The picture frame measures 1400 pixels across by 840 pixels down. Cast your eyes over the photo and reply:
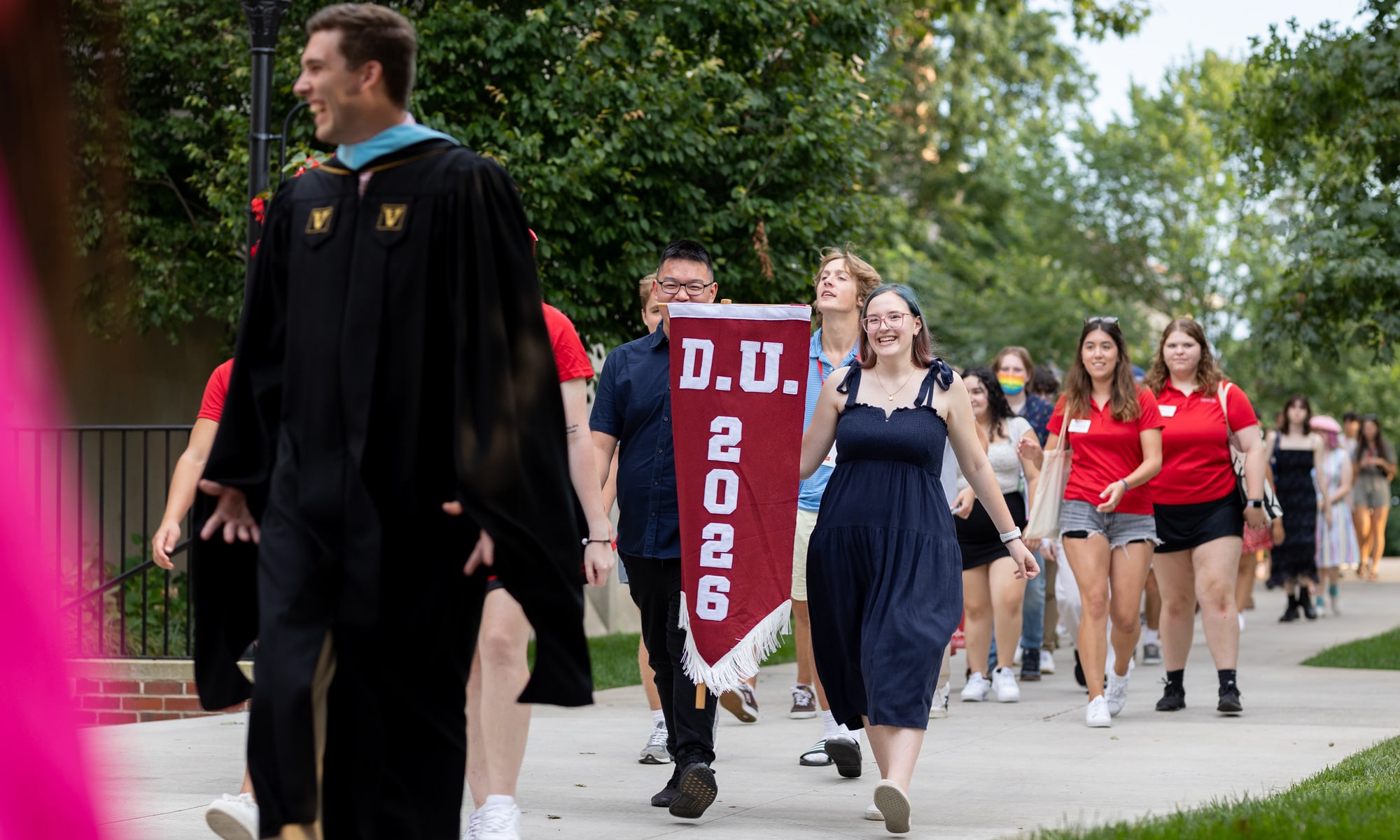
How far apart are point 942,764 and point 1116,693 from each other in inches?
87.2

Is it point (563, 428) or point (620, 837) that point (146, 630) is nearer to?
point (620, 837)

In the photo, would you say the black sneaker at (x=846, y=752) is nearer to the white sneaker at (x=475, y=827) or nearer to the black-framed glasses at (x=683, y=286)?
the black-framed glasses at (x=683, y=286)

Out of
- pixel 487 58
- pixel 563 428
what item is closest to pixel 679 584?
pixel 563 428

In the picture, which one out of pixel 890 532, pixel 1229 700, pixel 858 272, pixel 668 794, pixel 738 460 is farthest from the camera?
pixel 1229 700

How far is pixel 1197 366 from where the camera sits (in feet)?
29.9

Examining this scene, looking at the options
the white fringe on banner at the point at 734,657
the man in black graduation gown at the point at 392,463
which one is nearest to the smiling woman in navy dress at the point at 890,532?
the white fringe on banner at the point at 734,657

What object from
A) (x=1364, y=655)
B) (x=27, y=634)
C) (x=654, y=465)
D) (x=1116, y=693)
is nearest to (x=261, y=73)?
(x=654, y=465)

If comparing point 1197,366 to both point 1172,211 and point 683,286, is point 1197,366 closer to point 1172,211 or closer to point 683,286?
point 683,286

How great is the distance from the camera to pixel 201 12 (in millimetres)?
12672

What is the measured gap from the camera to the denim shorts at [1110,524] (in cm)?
878

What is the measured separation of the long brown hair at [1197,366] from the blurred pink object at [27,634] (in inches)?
323

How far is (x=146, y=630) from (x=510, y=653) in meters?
6.72

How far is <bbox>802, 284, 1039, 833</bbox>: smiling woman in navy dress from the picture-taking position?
557cm

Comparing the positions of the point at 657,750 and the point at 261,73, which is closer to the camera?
the point at 657,750
